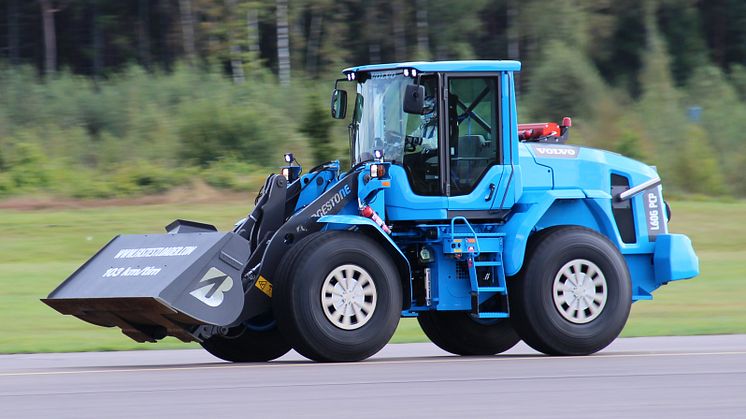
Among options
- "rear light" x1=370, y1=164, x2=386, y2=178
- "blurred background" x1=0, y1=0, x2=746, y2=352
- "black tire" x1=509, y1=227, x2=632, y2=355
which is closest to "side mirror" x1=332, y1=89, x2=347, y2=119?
"rear light" x1=370, y1=164, x2=386, y2=178

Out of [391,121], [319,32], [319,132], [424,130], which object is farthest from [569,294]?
[319,32]

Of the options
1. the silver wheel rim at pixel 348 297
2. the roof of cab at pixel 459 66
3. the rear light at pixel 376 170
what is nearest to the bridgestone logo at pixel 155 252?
the silver wheel rim at pixel 348 297

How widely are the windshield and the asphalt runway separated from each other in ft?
6.29

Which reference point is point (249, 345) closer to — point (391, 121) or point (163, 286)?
point (163, 286)

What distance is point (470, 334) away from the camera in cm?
1319

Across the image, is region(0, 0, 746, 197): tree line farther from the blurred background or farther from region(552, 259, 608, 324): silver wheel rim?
region(552, 259, 608, 324): silver wheel rim

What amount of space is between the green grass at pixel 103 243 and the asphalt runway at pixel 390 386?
2527mm

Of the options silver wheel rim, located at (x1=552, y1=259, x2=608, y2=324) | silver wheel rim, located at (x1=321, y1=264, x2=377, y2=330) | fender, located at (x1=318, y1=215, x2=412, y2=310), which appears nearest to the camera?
silver wheel rim, located at (x1=321, y1=264, x2=377, y2=330)

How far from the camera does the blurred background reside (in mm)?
25469

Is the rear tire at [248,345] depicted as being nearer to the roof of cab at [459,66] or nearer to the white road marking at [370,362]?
the white road marking at [370,362]

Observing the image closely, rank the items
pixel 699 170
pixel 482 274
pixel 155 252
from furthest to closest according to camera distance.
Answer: pixel 699 170 < pixel 482 274 < pixel 155 252

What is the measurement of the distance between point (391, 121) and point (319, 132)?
1926cm

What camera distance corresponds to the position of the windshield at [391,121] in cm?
1243

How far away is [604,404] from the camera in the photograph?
347 inches
